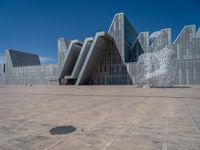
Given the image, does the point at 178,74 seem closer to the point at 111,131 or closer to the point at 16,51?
the point at 111,131

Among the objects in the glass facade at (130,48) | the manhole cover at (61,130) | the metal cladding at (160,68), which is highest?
the glass facade at (130,48)

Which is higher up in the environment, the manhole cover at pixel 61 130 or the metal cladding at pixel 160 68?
the metal cladding at pixel 160 68

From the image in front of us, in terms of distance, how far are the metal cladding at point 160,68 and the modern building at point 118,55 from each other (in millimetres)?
10003

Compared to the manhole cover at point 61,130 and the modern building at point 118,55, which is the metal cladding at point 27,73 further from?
the manhole cover at point 61,130

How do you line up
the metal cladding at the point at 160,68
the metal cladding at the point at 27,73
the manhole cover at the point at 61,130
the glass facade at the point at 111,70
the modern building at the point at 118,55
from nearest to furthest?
1. the manhole cover at the point at 61,130
2. the metal cladding at the point at 160,68
3. the modern building at the point at 118,55
4. the glass facade at the point at 111,70
5. the metal cladding at the point at 27,73

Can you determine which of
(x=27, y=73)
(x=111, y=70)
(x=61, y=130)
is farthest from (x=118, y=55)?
(x=61, y=130)

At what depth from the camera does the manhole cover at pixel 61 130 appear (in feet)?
13.5

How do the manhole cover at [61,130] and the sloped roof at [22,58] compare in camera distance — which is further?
the sloped roof at [22,58]

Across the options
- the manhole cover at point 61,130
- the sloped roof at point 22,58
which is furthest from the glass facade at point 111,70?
the manhole cover at point 61,130

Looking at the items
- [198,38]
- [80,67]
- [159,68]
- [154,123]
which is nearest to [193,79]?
[198,38]

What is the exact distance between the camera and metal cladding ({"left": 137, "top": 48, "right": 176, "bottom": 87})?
2183cm

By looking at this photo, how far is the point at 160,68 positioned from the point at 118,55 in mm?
16663

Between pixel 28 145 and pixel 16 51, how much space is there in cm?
6251

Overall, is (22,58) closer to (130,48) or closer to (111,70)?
(111,70)
